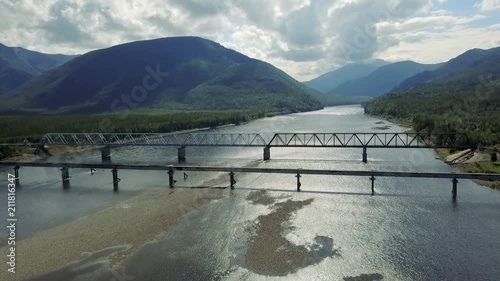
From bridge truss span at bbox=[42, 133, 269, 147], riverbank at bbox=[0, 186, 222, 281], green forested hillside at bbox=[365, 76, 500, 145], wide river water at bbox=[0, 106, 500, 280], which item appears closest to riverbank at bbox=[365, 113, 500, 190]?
wide river water at bbox=[0, 106, 500, 280]

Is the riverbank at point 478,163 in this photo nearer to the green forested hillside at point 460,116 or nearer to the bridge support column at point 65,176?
the green forested hillside at point 460,116

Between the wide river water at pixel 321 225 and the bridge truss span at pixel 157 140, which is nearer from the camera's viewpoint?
the wide river water at pixel 321 225

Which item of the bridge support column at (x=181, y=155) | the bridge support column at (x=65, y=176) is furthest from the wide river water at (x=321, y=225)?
the bridge support column at (x=181, y=155)

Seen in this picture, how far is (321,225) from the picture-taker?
37594 mm

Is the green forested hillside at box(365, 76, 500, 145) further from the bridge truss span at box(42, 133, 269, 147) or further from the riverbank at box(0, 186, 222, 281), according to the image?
the riverbank at box(0, 186, 222, 281)

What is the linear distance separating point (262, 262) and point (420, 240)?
15.5 metres

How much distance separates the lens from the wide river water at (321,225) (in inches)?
1129

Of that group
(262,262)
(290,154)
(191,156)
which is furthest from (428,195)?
(191,156)

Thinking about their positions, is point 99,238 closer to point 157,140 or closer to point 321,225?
point 321,225

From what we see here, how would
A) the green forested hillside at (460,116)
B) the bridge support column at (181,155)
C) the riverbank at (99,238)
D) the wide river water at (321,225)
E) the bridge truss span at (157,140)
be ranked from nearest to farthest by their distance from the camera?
1. the wide river water at (321,225)
2. the riverbank at (99,238)
3. the green forested hillside at (460,116)
4. the bridge support column at (181,155)
5. the bridge truss span at (157,140)

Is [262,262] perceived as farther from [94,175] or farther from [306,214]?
[94,175]

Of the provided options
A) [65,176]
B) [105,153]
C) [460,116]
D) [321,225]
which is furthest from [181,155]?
[460,116]

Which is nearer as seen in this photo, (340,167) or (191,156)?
(340,167)

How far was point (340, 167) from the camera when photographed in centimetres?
6494
